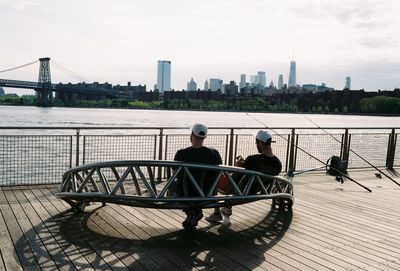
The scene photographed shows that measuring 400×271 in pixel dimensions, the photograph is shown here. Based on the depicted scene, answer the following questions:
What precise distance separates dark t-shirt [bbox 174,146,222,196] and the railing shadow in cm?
58

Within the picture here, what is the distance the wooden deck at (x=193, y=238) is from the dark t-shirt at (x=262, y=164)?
2.60ft

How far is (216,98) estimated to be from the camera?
536ft

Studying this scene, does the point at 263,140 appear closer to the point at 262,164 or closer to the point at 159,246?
the point at 262,164

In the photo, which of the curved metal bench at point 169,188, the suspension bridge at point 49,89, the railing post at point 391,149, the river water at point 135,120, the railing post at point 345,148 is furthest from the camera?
the suspension bridge at point 49,89

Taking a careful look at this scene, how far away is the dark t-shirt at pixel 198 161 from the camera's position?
5836 millimetres

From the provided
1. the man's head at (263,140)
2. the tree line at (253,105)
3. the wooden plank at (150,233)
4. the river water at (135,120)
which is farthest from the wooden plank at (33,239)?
the tree line at (253,105)

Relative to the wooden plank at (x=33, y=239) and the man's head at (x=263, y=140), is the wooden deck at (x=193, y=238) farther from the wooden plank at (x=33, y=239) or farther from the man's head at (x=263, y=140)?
the man's head at (x=263, y=140)

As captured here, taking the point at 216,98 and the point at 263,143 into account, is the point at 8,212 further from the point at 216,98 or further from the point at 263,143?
the point at 216,98

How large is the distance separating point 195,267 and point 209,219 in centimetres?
187

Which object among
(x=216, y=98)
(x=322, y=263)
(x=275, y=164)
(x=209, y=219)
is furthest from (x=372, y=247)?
(x=216, y=98)

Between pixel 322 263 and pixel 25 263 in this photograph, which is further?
pixel 322 263

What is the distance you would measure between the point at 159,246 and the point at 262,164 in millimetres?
2038

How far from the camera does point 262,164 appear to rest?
6.48m

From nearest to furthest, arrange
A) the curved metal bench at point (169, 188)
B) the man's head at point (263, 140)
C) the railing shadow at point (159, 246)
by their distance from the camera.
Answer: the railing shadow at point (159, 246), the curved metal bench at point (169, 188), the man's head at point (263, 140)
